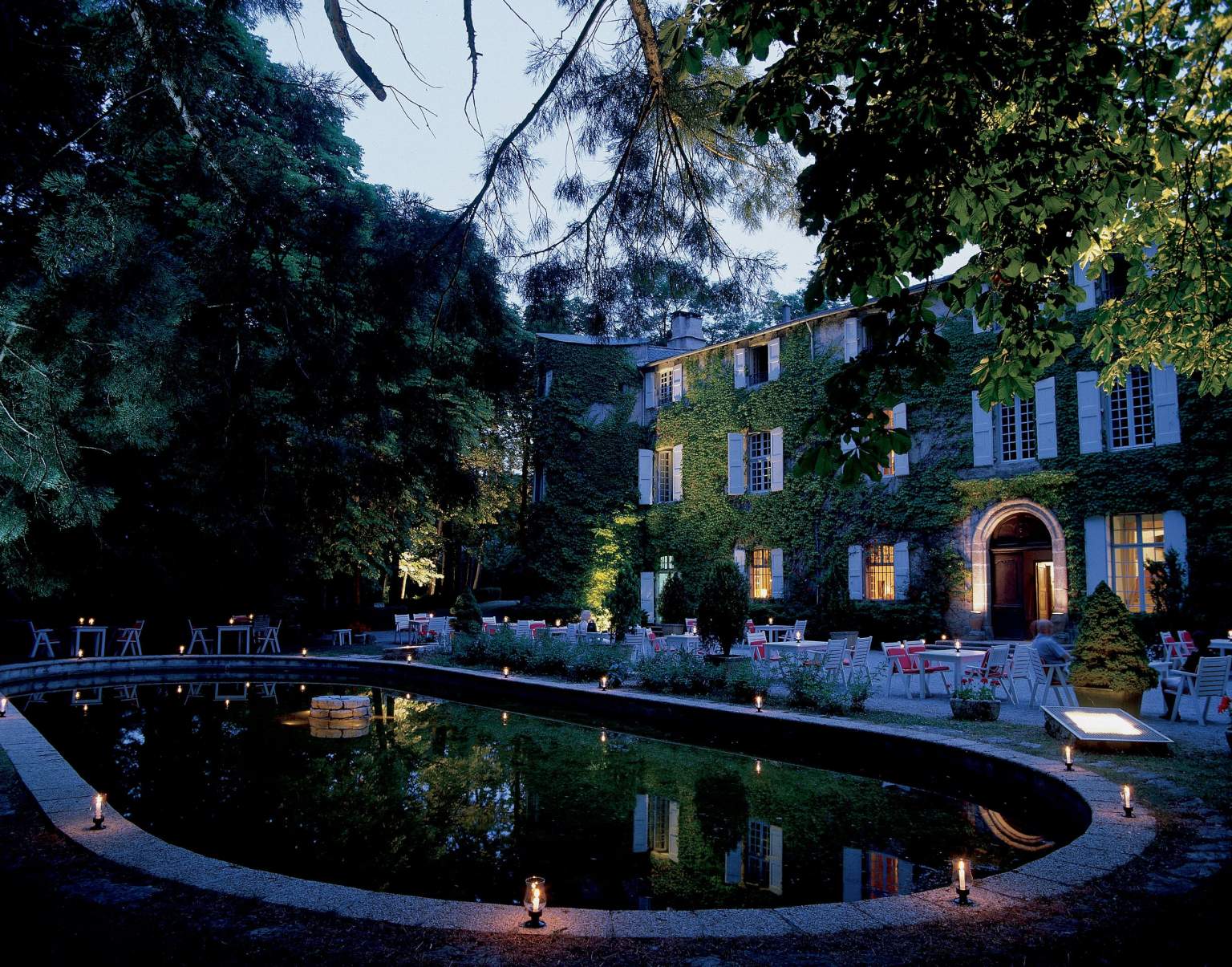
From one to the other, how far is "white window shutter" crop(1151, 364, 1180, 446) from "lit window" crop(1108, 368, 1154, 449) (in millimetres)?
342

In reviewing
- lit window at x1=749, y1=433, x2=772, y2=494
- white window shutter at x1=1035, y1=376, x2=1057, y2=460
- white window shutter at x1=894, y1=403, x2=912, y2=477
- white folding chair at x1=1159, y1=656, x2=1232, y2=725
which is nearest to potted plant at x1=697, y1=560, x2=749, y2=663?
white folding chair at x1=1159, y1=656, x2=1232, y2=725

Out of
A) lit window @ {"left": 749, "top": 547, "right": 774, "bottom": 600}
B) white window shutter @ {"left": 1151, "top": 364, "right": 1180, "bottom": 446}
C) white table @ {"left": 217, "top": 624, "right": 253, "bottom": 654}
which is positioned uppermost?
white window shutter @ {"left": 1151, "top": 364, "right": 1180, "bottom": 446}

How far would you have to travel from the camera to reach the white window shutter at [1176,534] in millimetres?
12438

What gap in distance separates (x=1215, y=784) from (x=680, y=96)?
5.51 meters

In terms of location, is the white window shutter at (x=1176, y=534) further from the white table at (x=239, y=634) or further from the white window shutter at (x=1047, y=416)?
the white table at (x=239, y=634)

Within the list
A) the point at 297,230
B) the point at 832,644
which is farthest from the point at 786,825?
the point at 832,644

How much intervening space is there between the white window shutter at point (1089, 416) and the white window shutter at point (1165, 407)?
0.87 meters

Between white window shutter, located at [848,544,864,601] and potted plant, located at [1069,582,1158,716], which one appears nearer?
potted plant, located at [1069,582,1158,716]

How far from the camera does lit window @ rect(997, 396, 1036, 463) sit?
14.7 meters

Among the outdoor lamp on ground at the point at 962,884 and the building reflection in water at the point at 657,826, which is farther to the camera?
the building reflection in water at the point at 657,826

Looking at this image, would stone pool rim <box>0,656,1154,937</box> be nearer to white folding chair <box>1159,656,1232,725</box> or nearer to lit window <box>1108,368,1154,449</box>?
white folding chair <box>1159,656,1232,725</box>

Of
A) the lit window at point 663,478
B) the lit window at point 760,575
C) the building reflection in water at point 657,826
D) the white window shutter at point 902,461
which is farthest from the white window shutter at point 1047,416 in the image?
the building reflection in water at point 657,826

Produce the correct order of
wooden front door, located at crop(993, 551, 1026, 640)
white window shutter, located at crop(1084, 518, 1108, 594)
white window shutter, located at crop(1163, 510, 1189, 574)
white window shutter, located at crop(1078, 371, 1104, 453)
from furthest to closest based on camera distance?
wooden front door, located at crop(993, 551, 1026, 640), white window shutter, located at crop(1078, 371, 1104, 453), white window shutter, located at crop(1084, 518, 1108, 594), white window shutter, located at crop(1163, 510, 1189, 574)

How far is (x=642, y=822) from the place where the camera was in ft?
17.9
